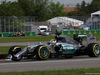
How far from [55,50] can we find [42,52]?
100 centimetres

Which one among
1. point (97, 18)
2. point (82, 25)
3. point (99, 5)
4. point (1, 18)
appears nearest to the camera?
point (1, 18)

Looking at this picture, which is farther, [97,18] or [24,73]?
[97,18]

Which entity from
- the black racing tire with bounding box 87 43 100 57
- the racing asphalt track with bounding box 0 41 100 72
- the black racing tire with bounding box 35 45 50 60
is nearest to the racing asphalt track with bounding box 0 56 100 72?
the racing asphalt track with bounding box 0 41 100 72

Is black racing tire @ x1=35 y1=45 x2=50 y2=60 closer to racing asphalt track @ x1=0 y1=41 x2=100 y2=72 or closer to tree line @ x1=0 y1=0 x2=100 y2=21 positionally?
racing asphalt track @ x1=0 y1=41 x2=100 y2=72

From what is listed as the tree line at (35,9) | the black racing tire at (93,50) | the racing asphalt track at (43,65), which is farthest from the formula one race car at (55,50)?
the tree line at (35,9)

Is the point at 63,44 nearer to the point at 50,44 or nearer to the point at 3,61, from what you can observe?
the point at 50,44

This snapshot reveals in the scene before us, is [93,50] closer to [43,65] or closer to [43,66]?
[43,65]

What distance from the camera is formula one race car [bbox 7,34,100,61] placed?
1364 cm

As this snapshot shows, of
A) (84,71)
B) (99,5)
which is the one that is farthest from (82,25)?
(99,5)

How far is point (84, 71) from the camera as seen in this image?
9.81m

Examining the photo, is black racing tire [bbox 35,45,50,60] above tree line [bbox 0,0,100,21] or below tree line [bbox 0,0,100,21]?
below

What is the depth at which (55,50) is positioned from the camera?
47.5 ft

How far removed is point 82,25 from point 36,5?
48.8 metres

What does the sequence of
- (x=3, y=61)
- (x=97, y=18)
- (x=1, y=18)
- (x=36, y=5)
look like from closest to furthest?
1. (x=3, y=61)
2. (x=1, y=18)
3. (x=97, y=18)
4. (x=36, y=5)
